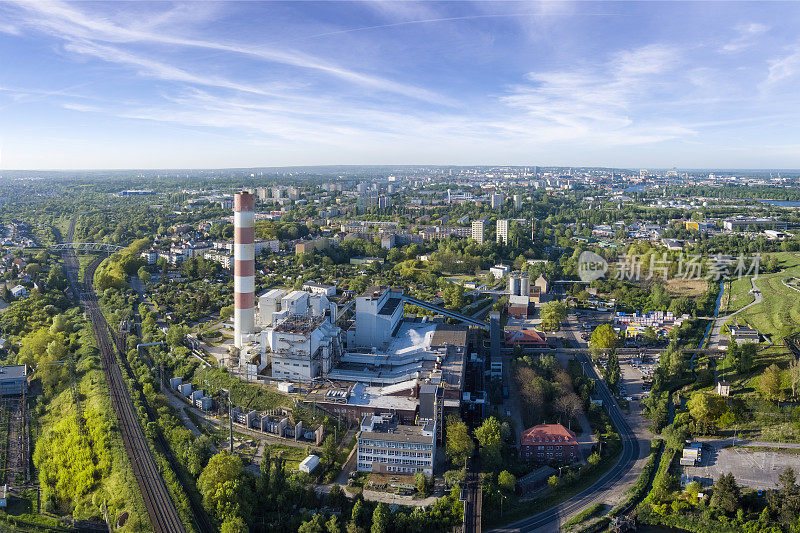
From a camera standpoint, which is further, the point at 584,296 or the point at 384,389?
the point at 584,296

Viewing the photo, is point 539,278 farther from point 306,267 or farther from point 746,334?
point 306,267

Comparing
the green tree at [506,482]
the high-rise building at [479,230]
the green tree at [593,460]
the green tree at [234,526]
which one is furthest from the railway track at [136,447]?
the high-rise building at [479,230]

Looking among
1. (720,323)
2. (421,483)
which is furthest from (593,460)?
(720,323)

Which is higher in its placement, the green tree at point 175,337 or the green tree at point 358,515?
the green tree at point 175,337

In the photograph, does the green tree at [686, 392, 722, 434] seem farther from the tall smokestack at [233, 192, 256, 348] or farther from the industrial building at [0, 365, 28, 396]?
the industrial building at [0, 365, 28, 396]

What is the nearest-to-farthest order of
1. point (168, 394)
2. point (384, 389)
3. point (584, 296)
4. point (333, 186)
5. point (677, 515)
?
point (677, 515)
point (384, 389)
point (168, 394)
point (584, 296)
point (333, 186)

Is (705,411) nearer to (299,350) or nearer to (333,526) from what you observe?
(333,526)

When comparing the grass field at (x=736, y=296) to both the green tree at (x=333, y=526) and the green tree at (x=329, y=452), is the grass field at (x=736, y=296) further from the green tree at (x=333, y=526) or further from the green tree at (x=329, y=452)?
the green tree at (x=333, y=526)

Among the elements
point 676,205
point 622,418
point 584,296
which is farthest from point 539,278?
point 676,205

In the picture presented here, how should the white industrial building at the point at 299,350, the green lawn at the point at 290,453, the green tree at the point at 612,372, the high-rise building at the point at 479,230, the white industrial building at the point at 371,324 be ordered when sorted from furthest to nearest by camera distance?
the high-rise building at the point at 479,230
the white industrial building at the point at 371,324
the green tree at the point at 612,372
the white industrial building at the point at 299,350
the green lawn at the point at 290,453
